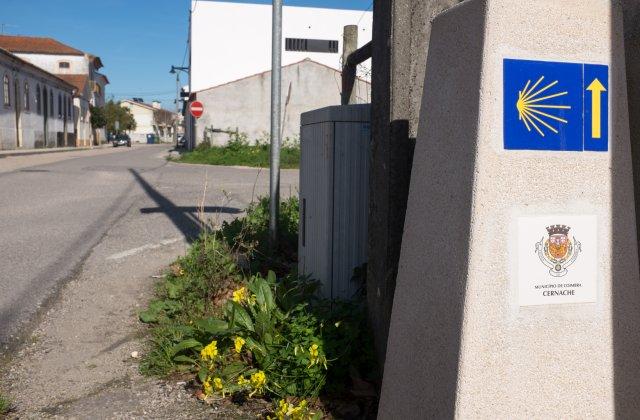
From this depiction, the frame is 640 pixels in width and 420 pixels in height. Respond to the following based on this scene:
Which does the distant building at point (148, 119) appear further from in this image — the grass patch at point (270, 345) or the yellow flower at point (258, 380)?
the yellow flower at point (258, 380)

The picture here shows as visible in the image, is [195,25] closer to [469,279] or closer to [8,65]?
[8,65]

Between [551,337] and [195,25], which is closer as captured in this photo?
[551,337]

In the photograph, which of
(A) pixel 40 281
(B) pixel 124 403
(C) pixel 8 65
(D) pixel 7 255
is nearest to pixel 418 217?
(B) pixel 124 403

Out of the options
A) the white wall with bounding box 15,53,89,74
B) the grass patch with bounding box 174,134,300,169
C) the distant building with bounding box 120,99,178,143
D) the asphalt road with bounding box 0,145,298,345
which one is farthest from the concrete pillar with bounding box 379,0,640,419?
the distant building with bounding box 120,99,178,143

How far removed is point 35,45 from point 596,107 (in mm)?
83263

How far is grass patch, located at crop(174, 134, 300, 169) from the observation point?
2591 centimetres

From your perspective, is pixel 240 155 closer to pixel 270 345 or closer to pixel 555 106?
pixel 270 345

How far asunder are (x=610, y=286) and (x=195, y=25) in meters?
42.6

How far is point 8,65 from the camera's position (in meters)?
42.1

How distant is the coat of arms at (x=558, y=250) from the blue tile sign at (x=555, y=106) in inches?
10.1

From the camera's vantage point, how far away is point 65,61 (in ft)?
253

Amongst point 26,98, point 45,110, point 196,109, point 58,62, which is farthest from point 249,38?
point 58,62

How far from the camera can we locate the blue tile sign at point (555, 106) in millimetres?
2008

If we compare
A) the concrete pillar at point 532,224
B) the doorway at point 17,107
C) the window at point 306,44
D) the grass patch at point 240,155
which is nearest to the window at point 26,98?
the doorway at point 17,107
